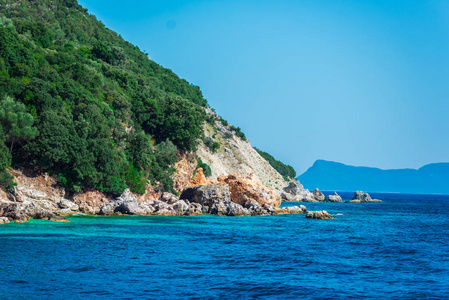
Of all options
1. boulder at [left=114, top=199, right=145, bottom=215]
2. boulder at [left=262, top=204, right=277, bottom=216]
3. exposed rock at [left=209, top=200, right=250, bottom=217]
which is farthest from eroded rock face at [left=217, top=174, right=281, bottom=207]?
boulder at [left=114, top=199, right=145, bottom=215]

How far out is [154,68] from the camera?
5212 inches

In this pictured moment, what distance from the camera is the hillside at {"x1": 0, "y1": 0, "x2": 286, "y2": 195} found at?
51219 mm

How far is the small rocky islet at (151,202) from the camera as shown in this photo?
1730 inches

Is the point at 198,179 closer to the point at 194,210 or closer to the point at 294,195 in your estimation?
the point at 194,210

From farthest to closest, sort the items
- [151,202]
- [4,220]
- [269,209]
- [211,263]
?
[269,209], [151,202], [4,220], [211,263]

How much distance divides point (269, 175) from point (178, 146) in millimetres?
56311

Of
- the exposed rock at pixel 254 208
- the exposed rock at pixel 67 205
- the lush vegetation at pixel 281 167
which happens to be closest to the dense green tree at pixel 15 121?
the exposed rock at pixel 67 205

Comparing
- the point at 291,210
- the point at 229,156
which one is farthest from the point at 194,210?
the point at 229,156

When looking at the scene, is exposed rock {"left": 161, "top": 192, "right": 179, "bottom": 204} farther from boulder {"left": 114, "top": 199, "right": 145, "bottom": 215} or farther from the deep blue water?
the deep blue water

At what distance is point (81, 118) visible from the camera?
5750 cm

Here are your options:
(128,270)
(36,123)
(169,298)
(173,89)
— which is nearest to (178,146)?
(36,123)

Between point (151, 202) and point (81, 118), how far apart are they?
15.1 metres

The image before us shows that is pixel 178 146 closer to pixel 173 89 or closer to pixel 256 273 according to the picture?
pixel 173 89

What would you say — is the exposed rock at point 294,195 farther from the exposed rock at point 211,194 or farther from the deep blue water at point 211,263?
the deep blue water at point 211,263
